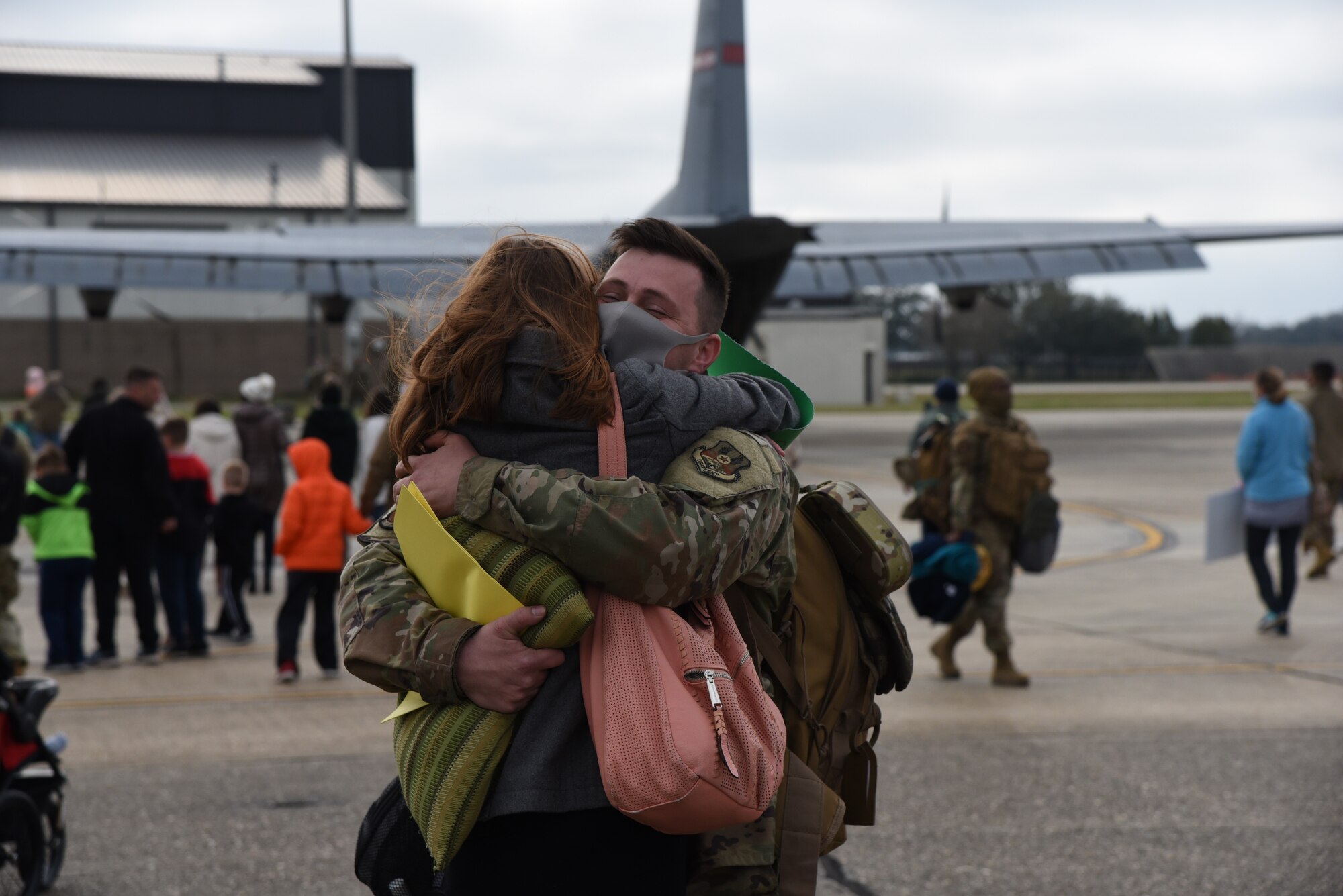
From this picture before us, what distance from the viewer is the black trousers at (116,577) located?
867cm

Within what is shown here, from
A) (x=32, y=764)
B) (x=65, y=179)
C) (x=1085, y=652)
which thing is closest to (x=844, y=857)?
(x=32, y=764)

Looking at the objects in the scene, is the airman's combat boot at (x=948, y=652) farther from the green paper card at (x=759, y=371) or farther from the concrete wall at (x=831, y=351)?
the concrete wall at (x=831, y=351)

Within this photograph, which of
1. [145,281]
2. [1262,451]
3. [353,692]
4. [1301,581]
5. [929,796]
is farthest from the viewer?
[145,281]

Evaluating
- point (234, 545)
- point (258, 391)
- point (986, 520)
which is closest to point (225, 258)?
point (258, 391)

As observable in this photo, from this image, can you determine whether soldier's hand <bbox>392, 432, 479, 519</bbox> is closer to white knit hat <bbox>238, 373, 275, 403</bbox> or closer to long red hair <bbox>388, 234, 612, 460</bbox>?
long red hair <bbox>388, 234, 612, 460</bbox>

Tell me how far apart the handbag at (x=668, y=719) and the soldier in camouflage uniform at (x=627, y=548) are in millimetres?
63

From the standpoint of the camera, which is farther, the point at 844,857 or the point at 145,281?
the point at 145,281

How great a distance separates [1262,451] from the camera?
9523 mm

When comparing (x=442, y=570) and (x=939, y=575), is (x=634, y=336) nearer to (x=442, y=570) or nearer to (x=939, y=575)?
(x=442, y=570)

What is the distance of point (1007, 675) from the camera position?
25.5 feet

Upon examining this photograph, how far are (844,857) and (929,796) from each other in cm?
82

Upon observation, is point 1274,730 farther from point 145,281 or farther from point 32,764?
point 145,281

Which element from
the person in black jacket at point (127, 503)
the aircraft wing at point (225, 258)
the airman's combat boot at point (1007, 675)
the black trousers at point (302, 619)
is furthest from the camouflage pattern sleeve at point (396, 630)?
the aircraft wing at point (225, 258)

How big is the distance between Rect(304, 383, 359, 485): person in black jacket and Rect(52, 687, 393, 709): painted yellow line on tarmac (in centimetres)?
280
